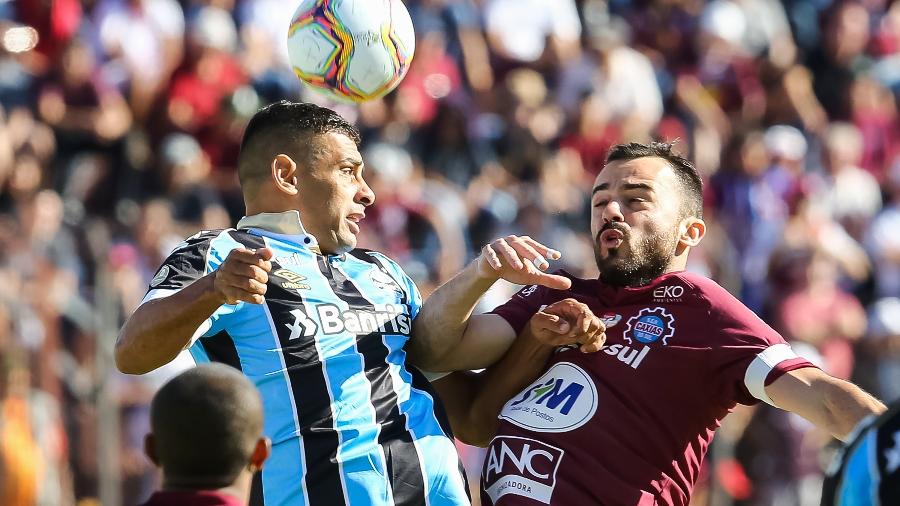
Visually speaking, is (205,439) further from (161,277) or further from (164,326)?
Result: (161,277)

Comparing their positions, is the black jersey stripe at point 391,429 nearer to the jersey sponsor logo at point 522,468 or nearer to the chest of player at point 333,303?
the chest of player at point 333,303

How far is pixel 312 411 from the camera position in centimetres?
509

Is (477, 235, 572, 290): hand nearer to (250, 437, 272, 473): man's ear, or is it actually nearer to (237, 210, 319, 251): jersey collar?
(237, 210, 319, 251): jersey collar

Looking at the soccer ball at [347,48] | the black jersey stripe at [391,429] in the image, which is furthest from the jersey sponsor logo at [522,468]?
the soccer ball at [347,48]

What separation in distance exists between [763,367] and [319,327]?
5.64ft

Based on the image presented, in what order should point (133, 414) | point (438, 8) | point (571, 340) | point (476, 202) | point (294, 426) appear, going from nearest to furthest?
point (294, 426)
point (571, 340)
point (133, 414)
point (476, 202)
point (438, 8)

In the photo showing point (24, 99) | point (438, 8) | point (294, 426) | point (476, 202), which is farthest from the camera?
point (438, 8)

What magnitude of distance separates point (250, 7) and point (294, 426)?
27.7 ft

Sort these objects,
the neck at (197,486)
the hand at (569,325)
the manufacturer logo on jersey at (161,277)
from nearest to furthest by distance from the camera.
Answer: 1. the neck at (197,486)
2. the manufacturer logo on jersey at (161,277)
3. the hand at (569,325)


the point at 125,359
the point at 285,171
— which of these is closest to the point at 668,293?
the point at 285,171

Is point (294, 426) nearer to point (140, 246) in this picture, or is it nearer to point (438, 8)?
point (140, 246)

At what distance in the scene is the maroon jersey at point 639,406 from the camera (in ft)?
17.5

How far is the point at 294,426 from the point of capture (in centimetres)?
505

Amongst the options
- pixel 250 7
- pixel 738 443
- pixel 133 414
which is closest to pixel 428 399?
pixel 133 414
